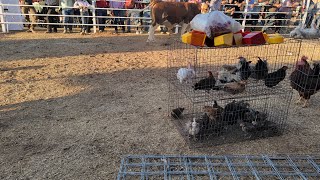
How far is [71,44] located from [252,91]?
6.83 metres

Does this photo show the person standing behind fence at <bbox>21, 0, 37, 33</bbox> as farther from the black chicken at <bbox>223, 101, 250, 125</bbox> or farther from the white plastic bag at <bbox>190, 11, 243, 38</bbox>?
the black chicken at <bbox>223, 101, 250, 125</bbox>

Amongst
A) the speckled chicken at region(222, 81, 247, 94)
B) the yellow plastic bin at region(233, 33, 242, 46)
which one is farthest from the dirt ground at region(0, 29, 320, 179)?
the yellow plastic bin at region(233, 33, 242, 46)

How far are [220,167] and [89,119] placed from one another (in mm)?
2245

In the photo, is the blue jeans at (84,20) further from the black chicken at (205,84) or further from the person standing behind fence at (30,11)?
the black chicken at (205,84)

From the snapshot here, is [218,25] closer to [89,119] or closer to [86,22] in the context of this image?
[89,119]

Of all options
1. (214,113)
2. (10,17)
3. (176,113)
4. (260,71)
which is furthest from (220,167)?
(10,17)

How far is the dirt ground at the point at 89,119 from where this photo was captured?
324cm

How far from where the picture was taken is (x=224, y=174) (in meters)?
3.00

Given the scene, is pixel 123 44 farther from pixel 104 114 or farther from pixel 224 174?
pixel 224 174

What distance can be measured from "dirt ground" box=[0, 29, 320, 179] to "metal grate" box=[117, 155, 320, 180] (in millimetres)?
155

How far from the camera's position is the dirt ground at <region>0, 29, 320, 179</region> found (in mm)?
3236

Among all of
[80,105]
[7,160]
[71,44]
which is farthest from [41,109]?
[71,44]

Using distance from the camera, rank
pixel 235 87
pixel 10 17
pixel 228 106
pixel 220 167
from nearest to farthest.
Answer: pixel 220 167
pixel 228 106
pixel 235 87
pixel 10 17

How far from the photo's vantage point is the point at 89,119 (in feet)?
14.0
